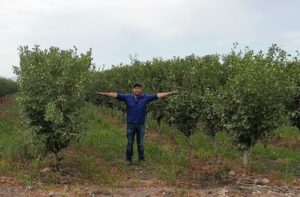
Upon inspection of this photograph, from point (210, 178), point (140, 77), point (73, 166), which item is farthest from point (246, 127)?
point (140, 77)

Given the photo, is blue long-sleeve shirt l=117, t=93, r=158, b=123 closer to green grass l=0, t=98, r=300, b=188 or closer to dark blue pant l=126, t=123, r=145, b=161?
dark blue pant l=126, t=123, r=145, b=161

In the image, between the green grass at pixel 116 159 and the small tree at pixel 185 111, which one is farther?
the small tree at pixel 185 111

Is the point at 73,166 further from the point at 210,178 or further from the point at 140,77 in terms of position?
the point at 140,77

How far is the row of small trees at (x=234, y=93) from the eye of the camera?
11477mm

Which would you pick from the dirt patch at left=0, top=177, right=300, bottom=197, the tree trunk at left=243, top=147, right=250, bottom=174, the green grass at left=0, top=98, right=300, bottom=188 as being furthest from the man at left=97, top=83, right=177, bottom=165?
the dirt patch at left=0, top=177, right=300, bottom=197

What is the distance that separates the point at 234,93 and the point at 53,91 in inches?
179

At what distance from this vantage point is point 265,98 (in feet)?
37.6

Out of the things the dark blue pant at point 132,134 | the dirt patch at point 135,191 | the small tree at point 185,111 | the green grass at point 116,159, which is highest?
the small tree at point 185,111

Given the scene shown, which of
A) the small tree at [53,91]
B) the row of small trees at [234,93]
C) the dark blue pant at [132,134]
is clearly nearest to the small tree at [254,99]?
the row of small trees at [234,93]

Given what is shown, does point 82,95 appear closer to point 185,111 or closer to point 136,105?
point 136,105

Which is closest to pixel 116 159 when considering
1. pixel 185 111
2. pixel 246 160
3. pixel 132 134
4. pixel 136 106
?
pixel 132 134

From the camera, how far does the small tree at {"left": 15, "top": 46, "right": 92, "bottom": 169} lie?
36.8 ft

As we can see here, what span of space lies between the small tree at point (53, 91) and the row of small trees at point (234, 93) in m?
1.34

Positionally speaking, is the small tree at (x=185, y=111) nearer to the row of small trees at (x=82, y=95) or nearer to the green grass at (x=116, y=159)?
the green grass at (x=116, y=159)
